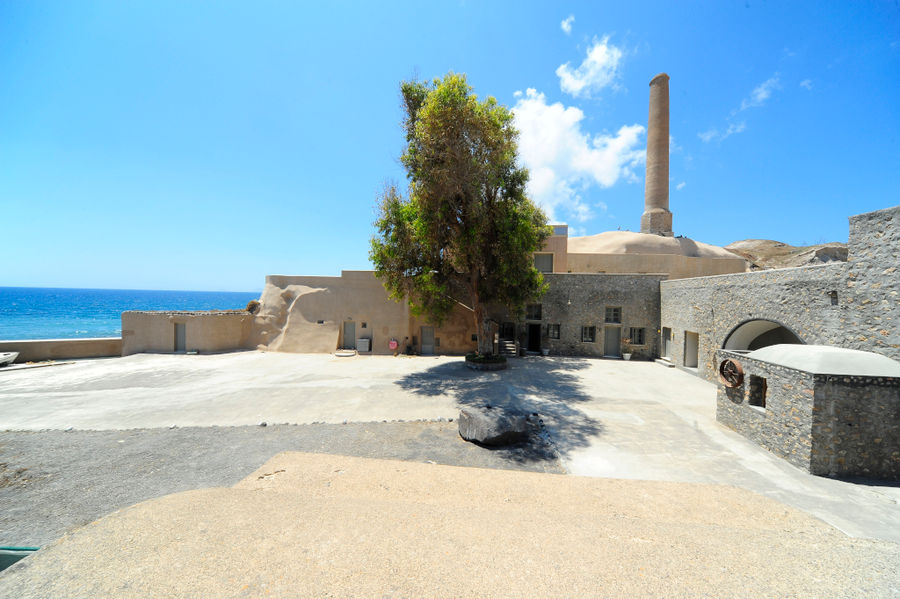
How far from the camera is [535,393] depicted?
14102 mm

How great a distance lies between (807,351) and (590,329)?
14311mm

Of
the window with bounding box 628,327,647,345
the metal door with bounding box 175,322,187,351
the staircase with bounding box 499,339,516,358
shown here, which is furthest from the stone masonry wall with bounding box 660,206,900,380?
the metal door with bounding box 175,322,187,351

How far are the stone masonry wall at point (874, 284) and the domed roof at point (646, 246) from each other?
2466cm

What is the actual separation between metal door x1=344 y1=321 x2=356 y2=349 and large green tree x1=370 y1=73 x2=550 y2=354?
22.6ft

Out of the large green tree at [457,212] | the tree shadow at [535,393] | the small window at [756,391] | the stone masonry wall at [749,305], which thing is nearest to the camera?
the tree shadow at [535,393]

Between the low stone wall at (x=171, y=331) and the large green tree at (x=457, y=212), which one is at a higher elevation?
the large green tree at (x=457, y=212)

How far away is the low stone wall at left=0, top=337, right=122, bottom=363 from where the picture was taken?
63.7ft

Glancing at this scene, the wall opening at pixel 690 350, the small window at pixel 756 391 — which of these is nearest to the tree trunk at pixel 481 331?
the wall opening at pixel 690 350

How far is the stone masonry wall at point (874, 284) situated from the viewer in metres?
8.56

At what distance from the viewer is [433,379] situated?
16.7 metres

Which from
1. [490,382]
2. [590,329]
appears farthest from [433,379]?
[590,329]

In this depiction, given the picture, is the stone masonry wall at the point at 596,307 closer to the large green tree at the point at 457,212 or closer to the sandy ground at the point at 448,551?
the large green tree at the point at 457,212

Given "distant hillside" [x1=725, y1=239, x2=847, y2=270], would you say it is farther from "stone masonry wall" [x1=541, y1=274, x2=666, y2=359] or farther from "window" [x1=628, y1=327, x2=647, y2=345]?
"window" [x1=628, y1=327, x2=647, y2=345]

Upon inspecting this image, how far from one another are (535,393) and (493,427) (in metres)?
5.36
